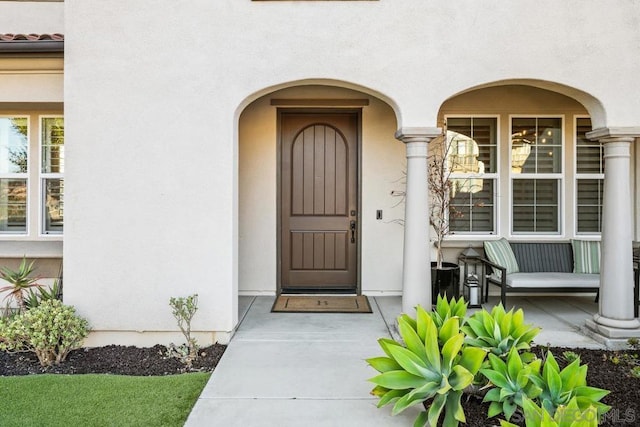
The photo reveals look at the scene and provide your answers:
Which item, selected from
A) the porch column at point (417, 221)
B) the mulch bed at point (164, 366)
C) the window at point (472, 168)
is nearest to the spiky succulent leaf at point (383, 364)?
the mulch bed at point (164, 366)

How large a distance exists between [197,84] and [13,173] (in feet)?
12.5

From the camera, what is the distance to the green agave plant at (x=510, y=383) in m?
3.05

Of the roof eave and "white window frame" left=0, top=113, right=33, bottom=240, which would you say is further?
"white window frame" left=0, top=113, right=33, bottom=240

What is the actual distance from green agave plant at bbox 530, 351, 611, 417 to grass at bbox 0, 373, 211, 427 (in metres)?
2.68

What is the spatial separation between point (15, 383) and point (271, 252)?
3738 mm

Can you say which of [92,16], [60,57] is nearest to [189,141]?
[92,16]

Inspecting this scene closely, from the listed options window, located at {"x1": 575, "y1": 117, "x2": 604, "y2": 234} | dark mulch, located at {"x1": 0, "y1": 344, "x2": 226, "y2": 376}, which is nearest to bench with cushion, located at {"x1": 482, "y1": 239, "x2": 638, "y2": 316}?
window, located at {"x1": 575, "y1": 117, "x2": 604, "y2": 234}

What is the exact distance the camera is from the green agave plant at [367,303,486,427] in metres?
3.00

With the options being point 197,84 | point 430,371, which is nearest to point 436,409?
point 430,371

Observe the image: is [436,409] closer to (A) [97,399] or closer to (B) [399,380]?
(B) [399,380]

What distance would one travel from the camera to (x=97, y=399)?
12.3ft

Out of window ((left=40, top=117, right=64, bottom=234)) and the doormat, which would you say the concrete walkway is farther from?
window ((left=40, top=117, right=64, bottom=234))

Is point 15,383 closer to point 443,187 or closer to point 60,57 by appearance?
point 60,57

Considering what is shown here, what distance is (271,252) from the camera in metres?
7.07
